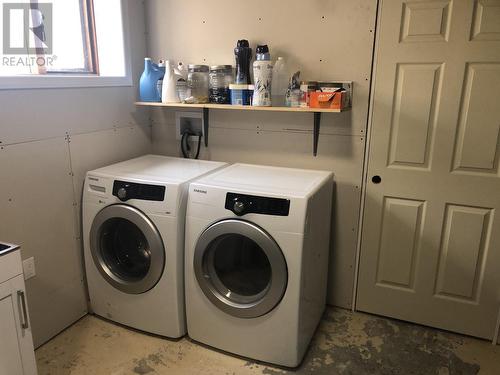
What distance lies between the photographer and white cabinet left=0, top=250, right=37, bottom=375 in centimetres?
141

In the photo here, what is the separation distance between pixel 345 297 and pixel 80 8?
2.38 meters

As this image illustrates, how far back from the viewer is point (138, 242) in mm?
2191

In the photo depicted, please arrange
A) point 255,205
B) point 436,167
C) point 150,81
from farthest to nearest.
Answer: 1. point 150,81
2. point 436,167
3. point 255,205

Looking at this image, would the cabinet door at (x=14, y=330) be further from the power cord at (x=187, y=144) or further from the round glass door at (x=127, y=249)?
the power cord at (x=187, y=144)

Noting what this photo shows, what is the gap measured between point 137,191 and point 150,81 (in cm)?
81

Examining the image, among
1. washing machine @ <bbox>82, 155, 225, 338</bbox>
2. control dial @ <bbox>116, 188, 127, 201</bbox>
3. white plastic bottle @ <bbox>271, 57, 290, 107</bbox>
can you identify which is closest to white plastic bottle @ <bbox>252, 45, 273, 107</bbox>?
white plastic bottle @ <bbox>271, 57, 290, 107</bbox>

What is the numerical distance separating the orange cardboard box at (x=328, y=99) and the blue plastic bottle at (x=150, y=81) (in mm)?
1010

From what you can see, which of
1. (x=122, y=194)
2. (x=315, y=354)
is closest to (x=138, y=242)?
(x=122, y=194)

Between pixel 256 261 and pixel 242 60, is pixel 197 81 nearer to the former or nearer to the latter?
pixel 242 60

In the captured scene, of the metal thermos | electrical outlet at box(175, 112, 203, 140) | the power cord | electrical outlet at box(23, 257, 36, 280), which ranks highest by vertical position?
the metal thermos

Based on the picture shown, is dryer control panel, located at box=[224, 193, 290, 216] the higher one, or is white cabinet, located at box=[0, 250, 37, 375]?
dryer control panel, located at box=[224, 193, 290, 216]

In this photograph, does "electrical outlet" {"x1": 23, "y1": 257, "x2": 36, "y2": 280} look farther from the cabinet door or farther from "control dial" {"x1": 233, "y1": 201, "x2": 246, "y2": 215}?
"control dial" {"x1": 233, "y1": 201, "x2": 246, "y2": 215}

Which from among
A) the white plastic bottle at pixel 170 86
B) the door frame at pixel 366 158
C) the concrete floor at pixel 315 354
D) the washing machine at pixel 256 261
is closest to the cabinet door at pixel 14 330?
the concrete floor at pixel 315 354

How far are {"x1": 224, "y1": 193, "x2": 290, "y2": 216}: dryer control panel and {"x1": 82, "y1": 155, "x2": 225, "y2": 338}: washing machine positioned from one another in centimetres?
29
